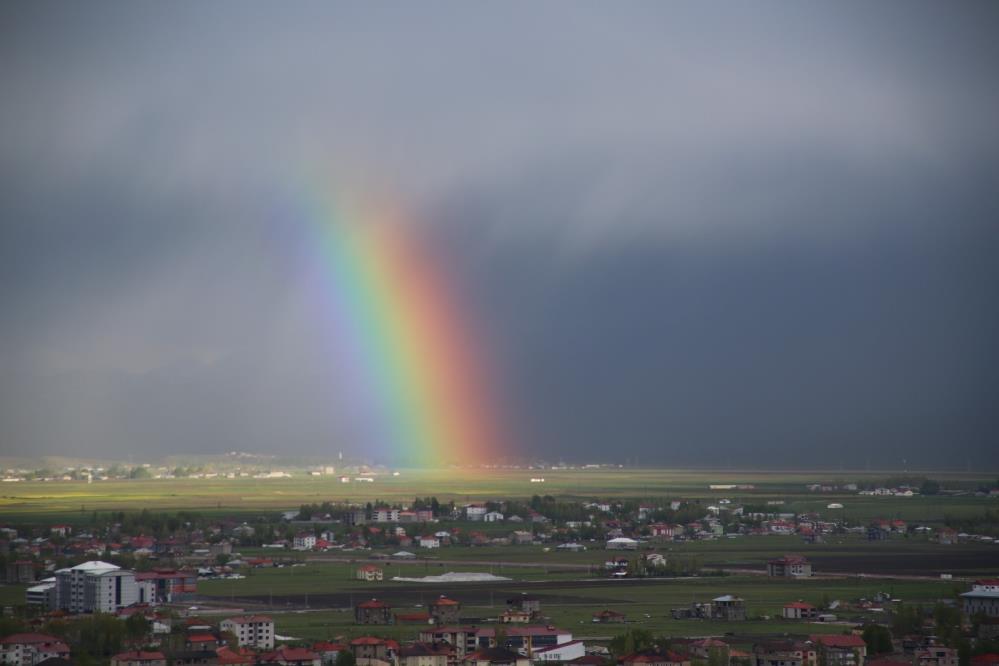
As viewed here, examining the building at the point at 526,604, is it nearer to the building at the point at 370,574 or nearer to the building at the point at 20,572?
the building at the point at 370,574

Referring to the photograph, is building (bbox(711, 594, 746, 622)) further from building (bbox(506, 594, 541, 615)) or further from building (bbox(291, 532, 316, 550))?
building (bbox(291, 532, 316, 550))

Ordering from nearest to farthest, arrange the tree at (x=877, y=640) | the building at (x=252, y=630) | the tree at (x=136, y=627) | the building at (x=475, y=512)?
the tree at (x=877, y=640), the building at (x=252, y=630), the tree at (x=136, y=627), the building at (x=475, y=512)

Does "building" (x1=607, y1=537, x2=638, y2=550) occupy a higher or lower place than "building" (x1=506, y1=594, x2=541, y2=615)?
higher

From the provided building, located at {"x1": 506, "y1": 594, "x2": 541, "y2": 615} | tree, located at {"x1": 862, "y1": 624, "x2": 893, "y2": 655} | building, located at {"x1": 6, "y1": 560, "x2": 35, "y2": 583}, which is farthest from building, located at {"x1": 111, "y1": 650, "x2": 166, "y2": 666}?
building, located at {"x1": 6, "y1": 560, "x2": 35, "y2": 583}

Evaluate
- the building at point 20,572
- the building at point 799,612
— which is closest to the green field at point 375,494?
the building at point 20,572

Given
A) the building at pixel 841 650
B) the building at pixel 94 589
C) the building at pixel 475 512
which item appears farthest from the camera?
the building at pixel 475 512

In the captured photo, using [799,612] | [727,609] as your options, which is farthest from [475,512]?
[799,612]

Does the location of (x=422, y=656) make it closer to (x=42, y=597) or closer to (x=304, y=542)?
(x=42, y=597)
